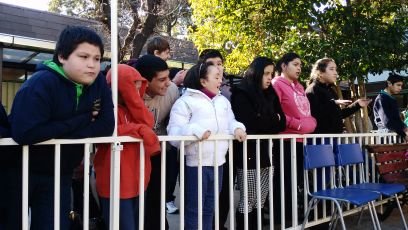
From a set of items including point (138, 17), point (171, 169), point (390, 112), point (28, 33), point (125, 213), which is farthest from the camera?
point (28, 33)

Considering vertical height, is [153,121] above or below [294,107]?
below

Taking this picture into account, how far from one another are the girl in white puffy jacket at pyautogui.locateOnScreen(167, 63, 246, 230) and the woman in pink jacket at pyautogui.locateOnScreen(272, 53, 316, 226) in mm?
862

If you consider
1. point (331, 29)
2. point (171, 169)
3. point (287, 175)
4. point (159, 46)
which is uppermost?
point (331, 29)

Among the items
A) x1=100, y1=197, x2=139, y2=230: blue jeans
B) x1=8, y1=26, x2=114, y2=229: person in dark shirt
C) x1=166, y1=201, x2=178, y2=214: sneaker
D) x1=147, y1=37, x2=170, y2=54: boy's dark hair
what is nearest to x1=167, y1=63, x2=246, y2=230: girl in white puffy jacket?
x1=100, y1=197, x2=139, y2=230: blue jeans

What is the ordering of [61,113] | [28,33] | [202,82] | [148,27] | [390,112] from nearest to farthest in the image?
[61,113] → [202,82] → [390,112] → [148,27] → [28,33]

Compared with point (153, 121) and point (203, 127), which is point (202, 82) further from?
point (153, 121)

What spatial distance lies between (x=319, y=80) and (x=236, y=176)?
173 centimetres

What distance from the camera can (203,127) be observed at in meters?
3.11

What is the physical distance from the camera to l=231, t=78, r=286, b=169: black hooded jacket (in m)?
3.52

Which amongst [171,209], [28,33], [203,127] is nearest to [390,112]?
[171,209]

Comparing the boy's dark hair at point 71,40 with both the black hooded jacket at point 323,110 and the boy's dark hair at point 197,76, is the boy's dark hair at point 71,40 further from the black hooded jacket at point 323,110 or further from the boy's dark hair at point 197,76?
the black hooded jacket at point 323,110

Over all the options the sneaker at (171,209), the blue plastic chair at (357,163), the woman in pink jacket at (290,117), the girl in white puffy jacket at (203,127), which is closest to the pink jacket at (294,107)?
the woman in pink jacket at (290,117)

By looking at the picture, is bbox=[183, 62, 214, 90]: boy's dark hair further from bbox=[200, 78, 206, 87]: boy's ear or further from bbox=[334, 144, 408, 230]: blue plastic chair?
bbox=[334, 144, 408, 230]: blue plastic chair

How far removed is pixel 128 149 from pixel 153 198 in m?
0.64
